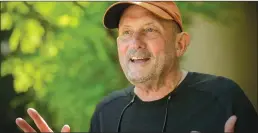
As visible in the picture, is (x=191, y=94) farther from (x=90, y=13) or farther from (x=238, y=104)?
(x=90, y=13)

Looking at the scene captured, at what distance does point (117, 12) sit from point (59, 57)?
0.32 m

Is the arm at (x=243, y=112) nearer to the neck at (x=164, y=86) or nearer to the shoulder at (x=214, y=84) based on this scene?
the shoulder at (x=214, y=84)

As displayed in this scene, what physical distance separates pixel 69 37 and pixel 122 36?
24 centimetres

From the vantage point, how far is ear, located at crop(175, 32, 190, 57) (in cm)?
166

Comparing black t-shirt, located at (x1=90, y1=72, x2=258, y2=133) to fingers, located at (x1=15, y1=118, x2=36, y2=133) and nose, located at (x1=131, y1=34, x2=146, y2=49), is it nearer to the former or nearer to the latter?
nose, located at (x1=131, y1=34, x2=146, y2=49)

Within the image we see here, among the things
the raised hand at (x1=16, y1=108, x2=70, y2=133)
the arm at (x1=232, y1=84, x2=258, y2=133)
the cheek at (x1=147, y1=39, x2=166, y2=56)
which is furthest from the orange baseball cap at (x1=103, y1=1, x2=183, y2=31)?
the raised hand at (x1=16, y1=108, x2=70, y2=133)

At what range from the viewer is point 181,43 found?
1.67 meters

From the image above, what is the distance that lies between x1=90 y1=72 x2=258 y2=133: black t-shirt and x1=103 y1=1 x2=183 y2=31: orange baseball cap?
0.86 feet

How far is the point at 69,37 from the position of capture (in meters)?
1.72

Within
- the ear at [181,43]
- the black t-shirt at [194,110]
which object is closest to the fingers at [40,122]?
the black t-shirt at [194,110]

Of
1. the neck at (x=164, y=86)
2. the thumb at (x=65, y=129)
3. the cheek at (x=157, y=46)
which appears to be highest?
the cheek at (x=157, y=46)

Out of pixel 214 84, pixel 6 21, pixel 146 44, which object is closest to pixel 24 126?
pixel 6 21

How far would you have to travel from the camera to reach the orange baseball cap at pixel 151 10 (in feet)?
5.33

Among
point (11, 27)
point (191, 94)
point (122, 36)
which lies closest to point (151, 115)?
point (191, 94)
